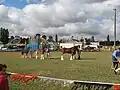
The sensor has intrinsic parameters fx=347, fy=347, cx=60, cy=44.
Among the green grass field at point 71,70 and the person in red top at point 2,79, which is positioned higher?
the person in red top at point 2,79

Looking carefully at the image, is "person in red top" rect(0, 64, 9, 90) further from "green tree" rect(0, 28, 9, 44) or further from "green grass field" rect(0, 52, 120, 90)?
"green tree" rect(0, 28, 9, 44)

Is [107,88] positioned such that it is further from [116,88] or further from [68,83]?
[68,83]

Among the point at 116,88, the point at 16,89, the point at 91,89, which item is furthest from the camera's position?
the point at 16,89

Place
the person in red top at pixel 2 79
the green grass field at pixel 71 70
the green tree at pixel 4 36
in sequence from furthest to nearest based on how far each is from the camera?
the green tree at pixel 4 36 → the green grass field at pixel 71 70 → the person in red top at pixel 2 79

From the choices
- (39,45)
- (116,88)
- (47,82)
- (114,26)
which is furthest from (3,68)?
(114,26)

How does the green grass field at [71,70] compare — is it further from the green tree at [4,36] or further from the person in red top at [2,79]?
the green tree at [4,36]

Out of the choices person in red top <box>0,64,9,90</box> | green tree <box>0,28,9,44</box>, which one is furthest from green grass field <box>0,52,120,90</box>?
green tree <box>0,28,9,44</box>

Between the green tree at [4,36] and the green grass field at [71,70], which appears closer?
the green grass field at [71,70]

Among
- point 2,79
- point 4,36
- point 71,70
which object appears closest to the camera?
point 2,79

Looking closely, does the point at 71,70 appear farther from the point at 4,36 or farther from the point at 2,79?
the point at 4,36

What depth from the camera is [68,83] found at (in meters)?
14.5

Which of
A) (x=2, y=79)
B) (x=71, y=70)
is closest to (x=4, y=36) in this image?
(x=71, y=70)

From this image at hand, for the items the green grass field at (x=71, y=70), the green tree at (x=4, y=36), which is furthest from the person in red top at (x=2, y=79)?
the green tree at (x=4, y=36)

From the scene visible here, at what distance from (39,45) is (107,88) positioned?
30.8m
